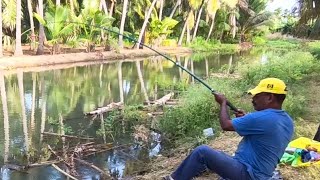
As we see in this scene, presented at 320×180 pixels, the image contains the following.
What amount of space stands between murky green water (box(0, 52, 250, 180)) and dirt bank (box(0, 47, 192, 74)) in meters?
1.75

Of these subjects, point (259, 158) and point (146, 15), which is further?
point (146, 15)

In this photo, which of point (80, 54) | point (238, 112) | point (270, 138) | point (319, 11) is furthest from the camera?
point (80, 54)

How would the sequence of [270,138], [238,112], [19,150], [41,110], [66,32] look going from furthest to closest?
1. [66,32]
2. [41,110]
3. [19,150]
4. [238,112]
5. [270,138]

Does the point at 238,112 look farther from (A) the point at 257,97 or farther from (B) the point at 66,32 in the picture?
(B) the point at 66,32

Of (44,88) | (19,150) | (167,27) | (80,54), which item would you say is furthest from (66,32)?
(19,150)

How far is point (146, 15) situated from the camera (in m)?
34.7

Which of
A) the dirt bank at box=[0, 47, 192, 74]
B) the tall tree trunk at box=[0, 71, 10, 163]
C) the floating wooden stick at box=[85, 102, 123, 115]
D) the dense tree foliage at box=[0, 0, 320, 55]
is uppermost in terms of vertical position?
the dense tree foliage at box=[0, 0, 320, 55]

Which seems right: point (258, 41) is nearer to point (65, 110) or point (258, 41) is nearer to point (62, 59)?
point (62, 59)

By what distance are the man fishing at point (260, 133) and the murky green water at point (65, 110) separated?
10.8ft

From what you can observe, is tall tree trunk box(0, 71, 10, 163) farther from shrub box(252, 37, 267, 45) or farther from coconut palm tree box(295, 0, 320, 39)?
shrub box(252, 37, 267, 45)

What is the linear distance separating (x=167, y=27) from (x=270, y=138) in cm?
3290

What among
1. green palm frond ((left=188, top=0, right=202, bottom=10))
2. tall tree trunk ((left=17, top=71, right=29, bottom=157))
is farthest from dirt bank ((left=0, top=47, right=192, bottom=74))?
green palm frond ((left=188, top=0, right=202, bottom=10))

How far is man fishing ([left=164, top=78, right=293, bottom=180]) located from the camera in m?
4.02

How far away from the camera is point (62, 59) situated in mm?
25219
